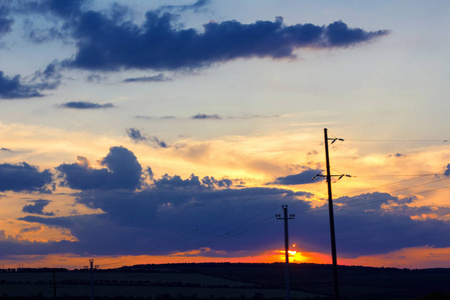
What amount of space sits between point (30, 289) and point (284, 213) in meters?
115

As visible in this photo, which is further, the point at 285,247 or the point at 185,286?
the point at 185,286

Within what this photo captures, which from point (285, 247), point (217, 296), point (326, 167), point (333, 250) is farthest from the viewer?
point (217, 296)

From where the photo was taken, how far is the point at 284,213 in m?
86.8

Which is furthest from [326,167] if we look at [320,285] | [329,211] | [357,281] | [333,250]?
[357,281]

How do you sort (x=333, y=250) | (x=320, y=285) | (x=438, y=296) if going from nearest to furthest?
(x=438, y=296), (x=333, y=250), (x=320, y=285)

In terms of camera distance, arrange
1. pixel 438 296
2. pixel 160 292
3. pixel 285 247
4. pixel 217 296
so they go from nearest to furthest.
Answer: pixel 438 296 → pixel 285 247 → pixel 217 296 → pixel 160 292

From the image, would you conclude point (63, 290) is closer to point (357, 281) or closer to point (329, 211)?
point (357, 281)

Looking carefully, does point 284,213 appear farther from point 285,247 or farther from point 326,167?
point 326,167

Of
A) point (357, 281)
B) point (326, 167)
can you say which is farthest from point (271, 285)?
point (326, 167)

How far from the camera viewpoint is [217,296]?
151250 millimetres

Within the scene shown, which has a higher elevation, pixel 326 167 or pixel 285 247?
pixel 326 167

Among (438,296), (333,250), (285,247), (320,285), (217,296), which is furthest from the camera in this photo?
(320,285)

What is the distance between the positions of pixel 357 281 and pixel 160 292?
2706 inches

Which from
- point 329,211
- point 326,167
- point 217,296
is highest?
point 326,167
